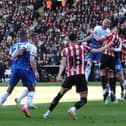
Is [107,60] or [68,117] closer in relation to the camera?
[68,117]

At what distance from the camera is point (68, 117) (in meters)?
15.7

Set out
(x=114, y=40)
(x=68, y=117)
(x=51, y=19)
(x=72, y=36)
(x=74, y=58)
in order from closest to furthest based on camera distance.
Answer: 1. (x=72, y=36)
2. (x=74, y=58)
3. (x=68, y=117)
4. (x=114, y=40)
5. (x=51, y=19)

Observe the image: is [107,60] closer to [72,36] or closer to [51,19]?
[72,36]

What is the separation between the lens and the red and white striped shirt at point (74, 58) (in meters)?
15.1

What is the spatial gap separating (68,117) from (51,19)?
3302 cm

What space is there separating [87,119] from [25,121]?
143 centimetres

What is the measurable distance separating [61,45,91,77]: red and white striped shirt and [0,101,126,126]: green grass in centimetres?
112

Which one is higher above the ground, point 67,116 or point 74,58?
point 74,58

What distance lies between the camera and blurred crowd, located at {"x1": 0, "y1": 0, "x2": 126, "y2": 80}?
1684 inches

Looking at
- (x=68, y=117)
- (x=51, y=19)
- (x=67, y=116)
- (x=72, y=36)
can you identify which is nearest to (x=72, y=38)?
(x=72, y=36)

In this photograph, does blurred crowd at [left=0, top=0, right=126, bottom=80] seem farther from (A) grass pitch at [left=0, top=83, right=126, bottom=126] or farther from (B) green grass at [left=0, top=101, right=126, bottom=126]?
(B) green grass at [left=0, top=101, right=126, bottom=126]

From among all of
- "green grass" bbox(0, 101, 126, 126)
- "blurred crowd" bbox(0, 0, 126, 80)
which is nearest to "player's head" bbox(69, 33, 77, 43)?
"green grass" bbox(0, 101, 126, 126)

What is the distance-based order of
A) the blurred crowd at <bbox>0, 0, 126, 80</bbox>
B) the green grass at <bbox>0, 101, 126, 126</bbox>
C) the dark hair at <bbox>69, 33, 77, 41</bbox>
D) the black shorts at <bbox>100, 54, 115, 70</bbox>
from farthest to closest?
1. the blurred crowd at <bbox>0, 0, 126, 80</bbox>
2. the black shorts at <bbox>100, 54, 115, 70</bbox>
3. the dark hair at <bbox>69, 33, 77, 41</bbox>
4. the green grass at <bbox>0, 101, 126, 126</bbox>

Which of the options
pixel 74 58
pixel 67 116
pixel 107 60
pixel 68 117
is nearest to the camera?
pixel 74 58
